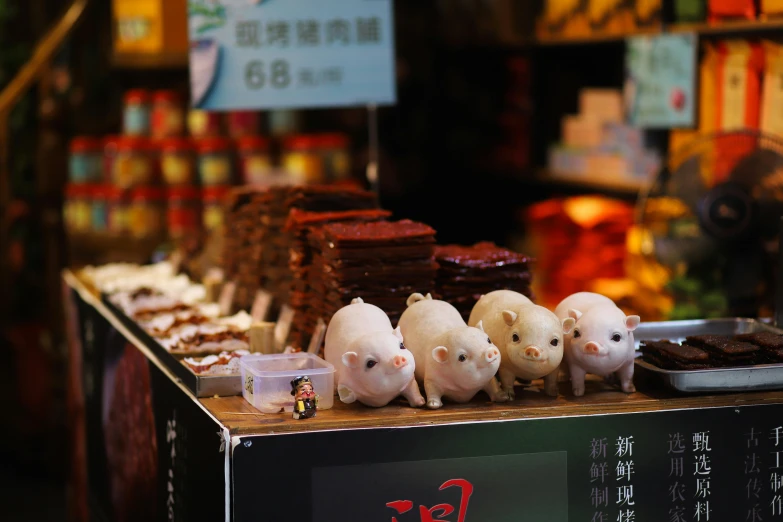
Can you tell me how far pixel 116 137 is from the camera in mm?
6695

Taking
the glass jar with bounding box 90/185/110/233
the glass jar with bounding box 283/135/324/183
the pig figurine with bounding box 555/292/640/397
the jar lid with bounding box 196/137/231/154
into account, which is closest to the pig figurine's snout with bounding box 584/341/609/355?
the pig figurine with bounding box 555/292/640/397

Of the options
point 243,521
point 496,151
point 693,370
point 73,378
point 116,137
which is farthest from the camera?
point 496,151

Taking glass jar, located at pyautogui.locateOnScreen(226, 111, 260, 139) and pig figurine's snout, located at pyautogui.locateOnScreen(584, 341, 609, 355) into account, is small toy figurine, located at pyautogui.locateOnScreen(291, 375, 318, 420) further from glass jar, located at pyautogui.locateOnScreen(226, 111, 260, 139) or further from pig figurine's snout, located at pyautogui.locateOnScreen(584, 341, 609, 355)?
glass jar, located at pyautogui.locateOnScreen(226, 111, 260, 139)

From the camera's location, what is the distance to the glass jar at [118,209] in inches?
247

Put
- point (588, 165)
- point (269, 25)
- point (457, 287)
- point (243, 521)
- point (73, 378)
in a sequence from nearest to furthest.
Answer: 1. point (243, 521)
2. point (457, 287)
3. point (269, 25)
4. point (73, 378)
5. point (588, 165)

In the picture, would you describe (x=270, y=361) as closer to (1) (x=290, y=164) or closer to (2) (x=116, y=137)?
(1) (x=290, y=164)

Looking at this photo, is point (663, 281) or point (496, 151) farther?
point (496, 151)

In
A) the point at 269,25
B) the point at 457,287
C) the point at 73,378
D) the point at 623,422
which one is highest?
the point at 269,25

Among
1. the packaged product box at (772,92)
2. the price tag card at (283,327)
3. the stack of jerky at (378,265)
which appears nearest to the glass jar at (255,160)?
the packaged product box at (772,92)

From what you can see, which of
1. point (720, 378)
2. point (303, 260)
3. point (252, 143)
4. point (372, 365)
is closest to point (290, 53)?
point (303, 260)

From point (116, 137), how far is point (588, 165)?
105 inches

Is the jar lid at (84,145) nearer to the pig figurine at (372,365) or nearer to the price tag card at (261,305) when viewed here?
the price tag card at (261,305)

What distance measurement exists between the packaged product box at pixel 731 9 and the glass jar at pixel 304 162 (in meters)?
2.24

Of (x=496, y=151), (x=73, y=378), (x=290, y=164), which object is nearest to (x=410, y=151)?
(x=496, y=151)
